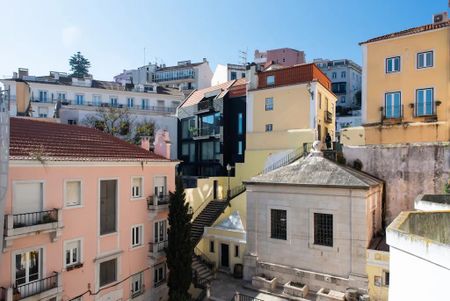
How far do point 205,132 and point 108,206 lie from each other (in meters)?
22.1

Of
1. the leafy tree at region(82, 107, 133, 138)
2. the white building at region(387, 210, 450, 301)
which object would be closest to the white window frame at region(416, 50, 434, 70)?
the white building at region(387, 210, 450, 301)

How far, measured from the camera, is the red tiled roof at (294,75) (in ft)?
95.0

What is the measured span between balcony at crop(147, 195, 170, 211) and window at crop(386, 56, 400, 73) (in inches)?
741

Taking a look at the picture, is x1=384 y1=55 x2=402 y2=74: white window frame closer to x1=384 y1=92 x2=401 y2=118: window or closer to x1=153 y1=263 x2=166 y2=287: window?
x1=384 y1=92 x2=401 y2=118: window

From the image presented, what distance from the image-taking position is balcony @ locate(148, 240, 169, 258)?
19.9m

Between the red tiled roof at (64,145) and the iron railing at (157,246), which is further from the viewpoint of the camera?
the iron railing at (157,246)

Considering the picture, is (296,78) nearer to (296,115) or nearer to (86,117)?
(296,115)

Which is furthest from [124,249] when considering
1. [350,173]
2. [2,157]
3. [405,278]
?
[405,278]

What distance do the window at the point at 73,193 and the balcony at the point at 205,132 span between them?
21.9 m

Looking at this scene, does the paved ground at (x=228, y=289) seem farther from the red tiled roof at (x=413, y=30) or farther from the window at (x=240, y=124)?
the red tiled roof at (x=413, y=30)

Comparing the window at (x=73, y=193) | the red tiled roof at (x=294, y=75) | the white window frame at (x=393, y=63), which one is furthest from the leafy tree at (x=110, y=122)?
the white window frame at (x=393, y=63)

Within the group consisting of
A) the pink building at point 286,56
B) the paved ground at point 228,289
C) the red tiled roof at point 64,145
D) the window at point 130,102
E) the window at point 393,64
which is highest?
the pink building at point 286,56

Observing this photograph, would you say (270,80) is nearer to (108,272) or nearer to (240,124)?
(240,124)

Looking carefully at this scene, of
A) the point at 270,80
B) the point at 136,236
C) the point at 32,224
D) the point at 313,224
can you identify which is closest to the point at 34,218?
the point at 32,224
